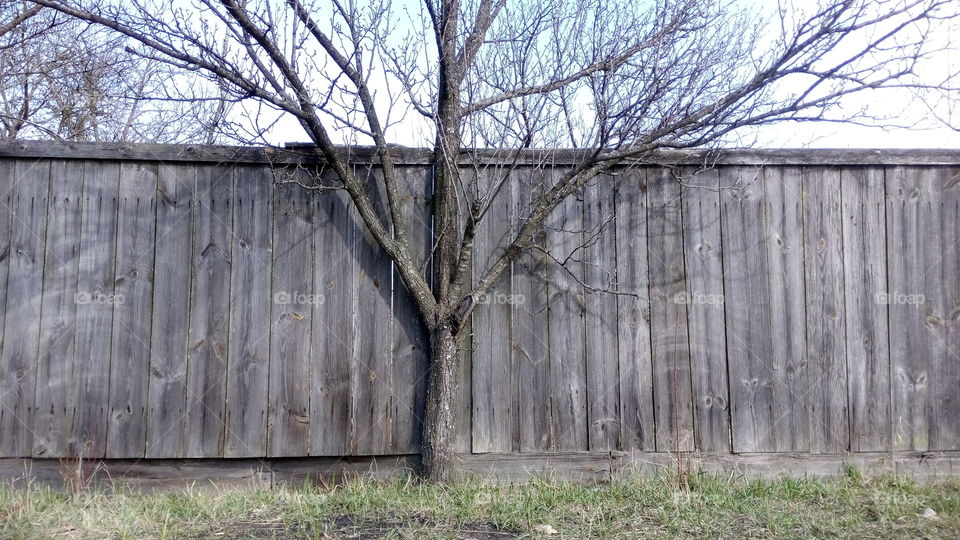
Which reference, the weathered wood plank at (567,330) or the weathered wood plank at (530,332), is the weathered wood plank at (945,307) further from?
the weathered wood plank at (530,332)

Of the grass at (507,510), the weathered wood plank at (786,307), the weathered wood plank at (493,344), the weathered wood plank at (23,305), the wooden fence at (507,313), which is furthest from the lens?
the weathered wood plank at (786,307)

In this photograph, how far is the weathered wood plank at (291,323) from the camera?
4.65m

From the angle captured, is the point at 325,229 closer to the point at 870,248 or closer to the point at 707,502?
the point at 707,502

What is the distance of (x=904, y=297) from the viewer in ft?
16.4

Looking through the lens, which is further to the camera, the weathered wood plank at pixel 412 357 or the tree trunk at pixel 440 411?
the weathered wood plank at pixel 412 357

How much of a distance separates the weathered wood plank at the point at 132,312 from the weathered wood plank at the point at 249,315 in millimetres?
504

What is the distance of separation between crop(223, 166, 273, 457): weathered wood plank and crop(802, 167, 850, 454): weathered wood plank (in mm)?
3486

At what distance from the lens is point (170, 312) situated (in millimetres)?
4672

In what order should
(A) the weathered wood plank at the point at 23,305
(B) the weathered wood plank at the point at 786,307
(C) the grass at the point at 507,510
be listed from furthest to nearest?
(B) the weathered wood plank at the point at 786,307, (A) the weathered wood plank at the point at 23,305, (C) the grass at the point at 507,510

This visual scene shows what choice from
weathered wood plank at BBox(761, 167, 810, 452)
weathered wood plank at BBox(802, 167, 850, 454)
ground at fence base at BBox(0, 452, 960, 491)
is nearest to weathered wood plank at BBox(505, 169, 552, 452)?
ground at fence base at BBox(0, 452, 960, 491)

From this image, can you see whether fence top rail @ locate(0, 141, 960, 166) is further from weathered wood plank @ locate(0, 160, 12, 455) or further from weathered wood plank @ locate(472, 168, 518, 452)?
weathered wood plank @ locate(472, 168, 518, 452)

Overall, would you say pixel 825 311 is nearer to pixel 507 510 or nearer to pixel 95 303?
pixel 507 510

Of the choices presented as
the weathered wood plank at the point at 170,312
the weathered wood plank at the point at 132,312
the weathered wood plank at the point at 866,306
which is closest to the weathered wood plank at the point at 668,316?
A: the weathered wood plank at the point at 866,306

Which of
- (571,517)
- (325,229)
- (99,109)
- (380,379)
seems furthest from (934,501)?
(99,109)
